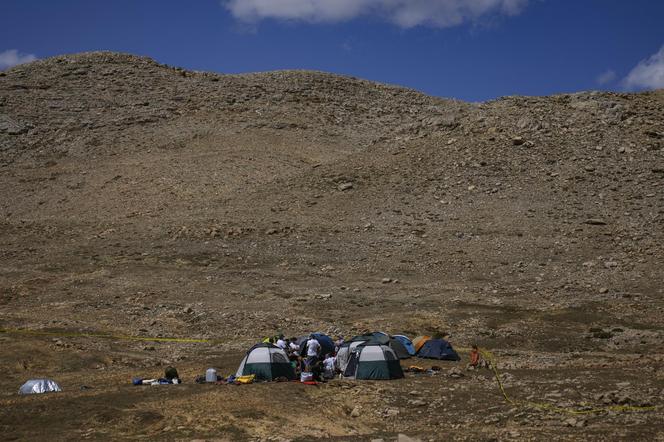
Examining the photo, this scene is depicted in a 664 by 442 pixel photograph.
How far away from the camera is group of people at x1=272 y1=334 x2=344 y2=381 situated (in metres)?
22.9

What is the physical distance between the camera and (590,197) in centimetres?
4266

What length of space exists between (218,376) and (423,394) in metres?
6.16

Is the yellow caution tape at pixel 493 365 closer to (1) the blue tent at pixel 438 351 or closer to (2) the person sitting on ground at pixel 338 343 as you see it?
(1) the blue tent at pixel 438 351

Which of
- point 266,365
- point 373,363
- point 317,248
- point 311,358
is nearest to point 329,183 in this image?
point 317,248

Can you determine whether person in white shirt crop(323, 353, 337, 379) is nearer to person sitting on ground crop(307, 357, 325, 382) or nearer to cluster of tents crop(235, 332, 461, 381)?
person sitting on ground crop(307, 357, 325, 382)

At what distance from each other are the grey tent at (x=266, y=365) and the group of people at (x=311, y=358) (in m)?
0.58

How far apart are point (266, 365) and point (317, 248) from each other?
17005 millimetres

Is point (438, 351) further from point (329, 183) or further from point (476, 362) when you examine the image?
point (329, 183)

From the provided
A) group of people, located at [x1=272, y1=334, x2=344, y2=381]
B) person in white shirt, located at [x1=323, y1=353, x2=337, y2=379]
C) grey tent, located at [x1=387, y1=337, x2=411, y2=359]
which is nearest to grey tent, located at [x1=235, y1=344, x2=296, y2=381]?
group of people, located at [x1=272, y1=334, x2=344, y2=381]

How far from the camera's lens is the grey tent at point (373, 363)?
22859mm

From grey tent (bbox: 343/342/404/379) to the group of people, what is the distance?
0.64 m

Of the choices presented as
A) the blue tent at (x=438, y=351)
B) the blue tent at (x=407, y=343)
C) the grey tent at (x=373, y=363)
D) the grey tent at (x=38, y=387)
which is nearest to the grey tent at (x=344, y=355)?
the grey tent at (x=373, y=363)

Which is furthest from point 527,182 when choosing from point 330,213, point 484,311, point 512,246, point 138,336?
point 138,336

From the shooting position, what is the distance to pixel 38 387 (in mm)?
21234
